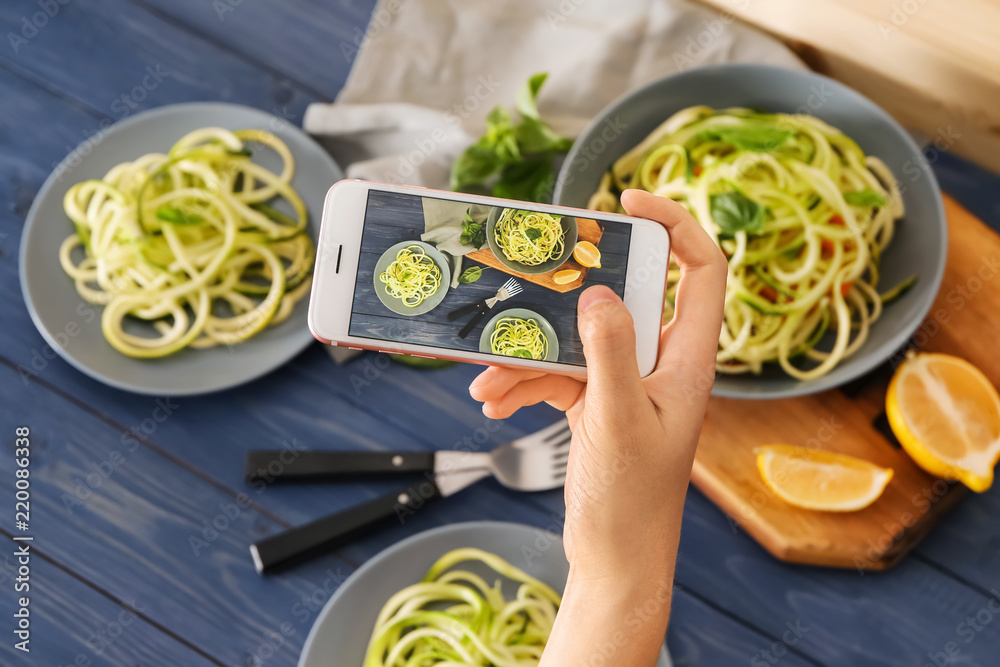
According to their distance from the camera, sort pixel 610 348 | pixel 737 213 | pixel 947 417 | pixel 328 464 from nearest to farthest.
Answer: pixel 610 348 → pixel 737 213 → pixel 947 417 → pixel 328 464

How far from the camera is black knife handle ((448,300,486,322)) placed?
1027 millimetres

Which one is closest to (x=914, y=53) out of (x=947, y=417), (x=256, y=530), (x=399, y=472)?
(x=947, y=417)

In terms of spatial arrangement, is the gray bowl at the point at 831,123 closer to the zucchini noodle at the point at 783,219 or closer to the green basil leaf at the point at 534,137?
the zucchini noodle at the point at 783,219

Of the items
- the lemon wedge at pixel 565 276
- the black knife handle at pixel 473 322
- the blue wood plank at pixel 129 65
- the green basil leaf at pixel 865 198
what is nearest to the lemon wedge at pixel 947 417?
the green basil leaf at pixel 865 198

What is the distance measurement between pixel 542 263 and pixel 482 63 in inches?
34.8

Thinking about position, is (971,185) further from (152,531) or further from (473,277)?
(152,531)

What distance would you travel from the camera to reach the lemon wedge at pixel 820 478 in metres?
1.38

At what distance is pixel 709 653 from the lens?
1.45 meters

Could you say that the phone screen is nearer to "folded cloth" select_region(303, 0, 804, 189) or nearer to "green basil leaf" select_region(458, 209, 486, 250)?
"green basil leaf" select_region(458, 209, 486, 250)

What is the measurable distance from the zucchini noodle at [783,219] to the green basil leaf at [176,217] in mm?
855

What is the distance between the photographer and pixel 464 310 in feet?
3.38

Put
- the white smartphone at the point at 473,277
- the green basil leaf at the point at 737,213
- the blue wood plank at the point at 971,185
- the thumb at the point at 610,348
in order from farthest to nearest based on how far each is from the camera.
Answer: the blue wood plank at the point at 971,185 → the green basil leaf at the point at 737,213 → the white smartphone at the point at 473,277 → the thumb at the point at 610,348

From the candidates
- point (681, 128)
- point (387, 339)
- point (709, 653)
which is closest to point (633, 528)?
point (387, 339)

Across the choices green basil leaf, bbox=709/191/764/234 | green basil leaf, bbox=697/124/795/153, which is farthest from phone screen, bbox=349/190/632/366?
green basil leaf, bbox=697/124/795/153
